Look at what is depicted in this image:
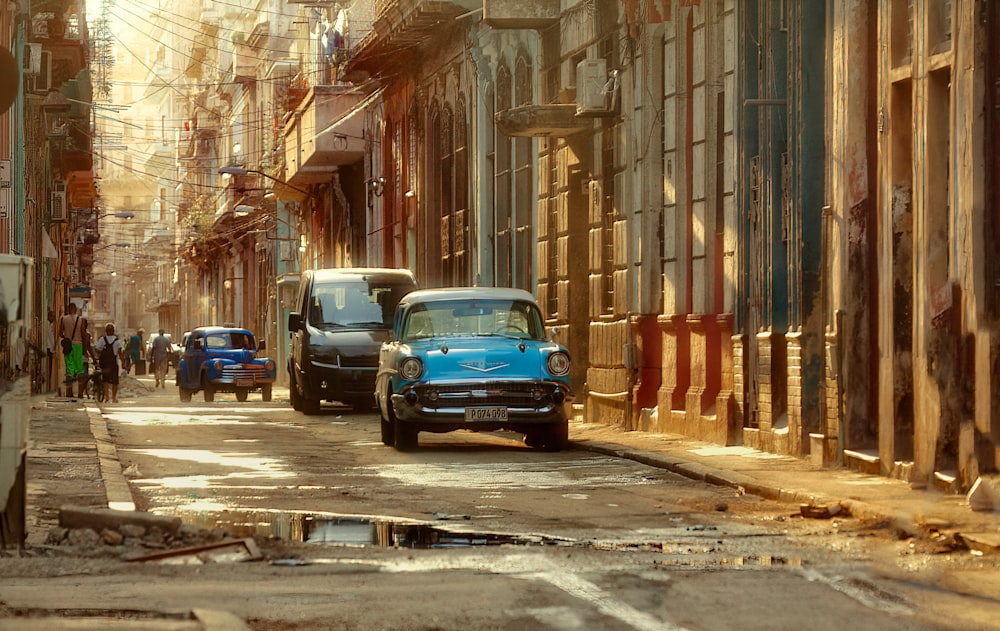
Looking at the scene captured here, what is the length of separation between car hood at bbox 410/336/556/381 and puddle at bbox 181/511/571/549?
6.56 meters

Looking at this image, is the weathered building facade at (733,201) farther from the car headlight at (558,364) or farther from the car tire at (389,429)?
the car tire at (389,429)

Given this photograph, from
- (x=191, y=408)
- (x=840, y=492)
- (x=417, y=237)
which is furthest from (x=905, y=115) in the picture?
(x=417, y=237)

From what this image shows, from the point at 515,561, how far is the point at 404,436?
32.7 feet

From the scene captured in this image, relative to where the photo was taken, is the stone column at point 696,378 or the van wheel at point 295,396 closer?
the stone column at point 696,378

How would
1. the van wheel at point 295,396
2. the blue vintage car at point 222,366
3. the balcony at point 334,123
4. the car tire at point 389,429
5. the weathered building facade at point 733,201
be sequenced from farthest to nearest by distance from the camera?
the balcony at point 334,123, the blue vintage car at point 222,366, the van wheel at point 295,396, the car tire at point 389,429, the weathered building facade at point 733,201

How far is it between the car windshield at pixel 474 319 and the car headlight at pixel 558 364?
39.4 inches

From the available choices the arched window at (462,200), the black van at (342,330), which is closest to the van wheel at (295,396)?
the black van at (342,330)

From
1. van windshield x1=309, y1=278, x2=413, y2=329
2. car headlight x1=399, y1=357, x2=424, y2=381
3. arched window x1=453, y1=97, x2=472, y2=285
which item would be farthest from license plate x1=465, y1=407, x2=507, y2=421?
arched window x1=453, y1=97, x2=472, y2=285

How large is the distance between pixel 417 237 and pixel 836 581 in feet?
102

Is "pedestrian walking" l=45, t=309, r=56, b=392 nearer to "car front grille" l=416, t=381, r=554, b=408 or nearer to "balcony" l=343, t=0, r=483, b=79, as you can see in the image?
"balcony" l=343, t=0, r=483, b=79

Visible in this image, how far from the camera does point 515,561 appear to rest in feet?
33.3

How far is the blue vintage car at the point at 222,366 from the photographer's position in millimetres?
39781

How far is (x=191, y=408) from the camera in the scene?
33844 mm

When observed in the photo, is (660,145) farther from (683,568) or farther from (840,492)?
(683,568)
